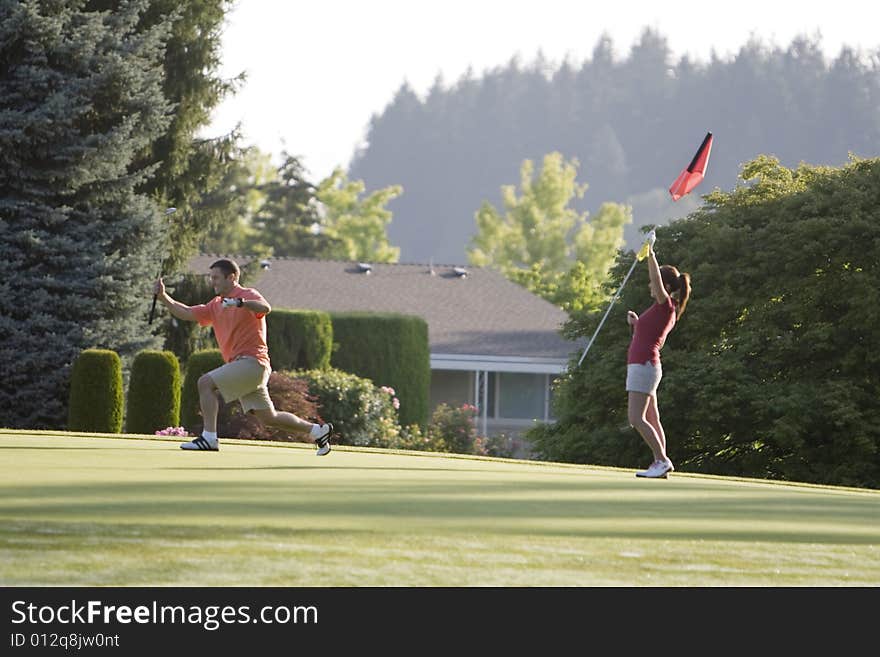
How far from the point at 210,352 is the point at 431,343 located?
60.3 feet

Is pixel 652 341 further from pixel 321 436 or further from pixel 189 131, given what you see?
pixel 189 131

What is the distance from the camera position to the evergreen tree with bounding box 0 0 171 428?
98.3 feet

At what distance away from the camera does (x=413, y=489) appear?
Result: 37.3 feet

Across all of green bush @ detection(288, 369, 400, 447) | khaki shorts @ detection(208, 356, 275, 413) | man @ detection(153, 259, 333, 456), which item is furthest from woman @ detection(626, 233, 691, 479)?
green bush @ detection(288, 369, 400, 447)

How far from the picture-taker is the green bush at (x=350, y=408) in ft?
103

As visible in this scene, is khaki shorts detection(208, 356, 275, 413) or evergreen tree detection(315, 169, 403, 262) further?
evergreen tree detection(315, 169, 403, 262)

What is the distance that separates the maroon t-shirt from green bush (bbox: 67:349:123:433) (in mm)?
14255

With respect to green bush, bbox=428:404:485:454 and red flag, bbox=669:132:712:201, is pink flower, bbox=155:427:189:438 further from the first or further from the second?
red flag, bbox=669:132:712:201

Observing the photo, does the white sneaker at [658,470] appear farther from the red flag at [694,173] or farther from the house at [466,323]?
the house at [466,323]
